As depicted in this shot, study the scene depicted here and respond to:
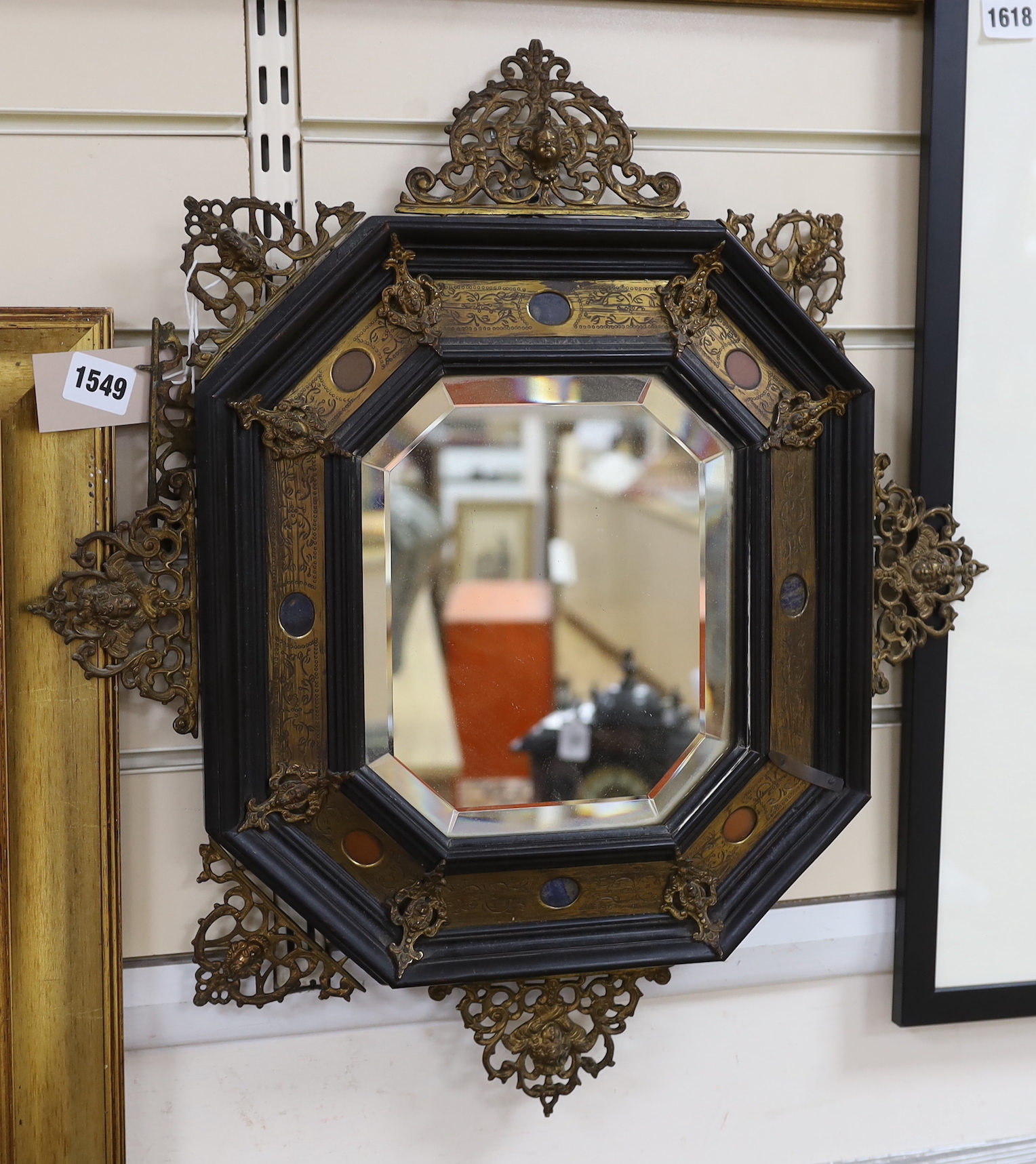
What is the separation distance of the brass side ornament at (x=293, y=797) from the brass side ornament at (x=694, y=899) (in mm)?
332

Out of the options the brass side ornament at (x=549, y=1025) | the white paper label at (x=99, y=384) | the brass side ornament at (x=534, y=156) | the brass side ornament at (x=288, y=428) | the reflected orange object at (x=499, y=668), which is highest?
the brass side ornament at (x=534, y=156)

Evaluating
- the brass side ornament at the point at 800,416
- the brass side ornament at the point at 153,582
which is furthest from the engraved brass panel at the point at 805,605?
the brass side ornament at the point at 153,582

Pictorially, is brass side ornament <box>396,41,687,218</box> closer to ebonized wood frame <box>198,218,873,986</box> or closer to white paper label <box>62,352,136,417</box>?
ebonized wood frame <box>198,218,873,986</box>

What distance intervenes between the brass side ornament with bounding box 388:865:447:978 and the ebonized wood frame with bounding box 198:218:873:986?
13 millimetres

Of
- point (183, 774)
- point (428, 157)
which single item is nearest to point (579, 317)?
point (428, 157)

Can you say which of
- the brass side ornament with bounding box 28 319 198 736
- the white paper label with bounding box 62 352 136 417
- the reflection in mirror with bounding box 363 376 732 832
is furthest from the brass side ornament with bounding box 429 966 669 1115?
the white paper label with bounding box 62 352 136 417

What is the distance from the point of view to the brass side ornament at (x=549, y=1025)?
87cm

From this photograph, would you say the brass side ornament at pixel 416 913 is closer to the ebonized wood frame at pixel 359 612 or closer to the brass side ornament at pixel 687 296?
the ebonized wood frame at pixel 359 612

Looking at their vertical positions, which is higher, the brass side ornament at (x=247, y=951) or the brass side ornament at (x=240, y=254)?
the brass side ornament at (x=240, y=254)

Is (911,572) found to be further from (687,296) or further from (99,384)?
(99,384)

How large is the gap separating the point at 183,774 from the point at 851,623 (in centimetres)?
67

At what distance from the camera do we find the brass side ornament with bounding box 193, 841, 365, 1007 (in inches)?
32.9

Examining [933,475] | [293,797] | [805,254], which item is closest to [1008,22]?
[805,254]

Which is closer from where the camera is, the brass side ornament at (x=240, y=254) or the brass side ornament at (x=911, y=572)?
the brass side ornament at (x=240, y=254)
